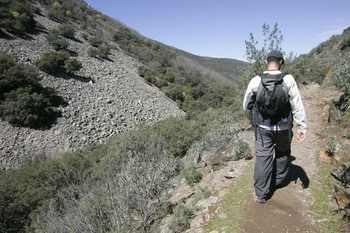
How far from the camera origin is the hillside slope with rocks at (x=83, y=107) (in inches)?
418

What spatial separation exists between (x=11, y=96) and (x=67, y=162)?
21.5 feet

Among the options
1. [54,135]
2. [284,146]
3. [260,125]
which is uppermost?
[260,125]

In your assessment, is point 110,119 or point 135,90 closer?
point 110,119

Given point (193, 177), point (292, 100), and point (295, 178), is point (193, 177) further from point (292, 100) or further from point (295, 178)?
point (292, 100)

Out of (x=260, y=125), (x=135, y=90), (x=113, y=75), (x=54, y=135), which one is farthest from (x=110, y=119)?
(x=260, y=125)

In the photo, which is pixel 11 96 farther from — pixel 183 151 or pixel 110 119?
pixel 183 151

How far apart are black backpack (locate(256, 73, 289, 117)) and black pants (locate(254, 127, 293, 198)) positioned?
0.93 feet

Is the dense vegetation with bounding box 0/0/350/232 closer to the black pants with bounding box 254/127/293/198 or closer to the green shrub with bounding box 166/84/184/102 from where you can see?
the green shrub with bounding box 166/84/184/102

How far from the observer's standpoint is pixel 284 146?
2.25 m

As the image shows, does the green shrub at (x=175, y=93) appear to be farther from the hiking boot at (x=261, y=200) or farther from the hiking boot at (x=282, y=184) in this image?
the hiking boot at (x=261, y=200)

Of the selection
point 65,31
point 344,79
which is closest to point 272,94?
point 344,79

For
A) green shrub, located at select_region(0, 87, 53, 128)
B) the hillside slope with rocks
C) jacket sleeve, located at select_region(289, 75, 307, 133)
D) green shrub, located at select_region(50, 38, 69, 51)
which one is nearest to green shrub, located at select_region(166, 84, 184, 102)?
the hillside slope with rocks

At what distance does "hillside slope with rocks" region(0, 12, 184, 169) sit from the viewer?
34.9 feet

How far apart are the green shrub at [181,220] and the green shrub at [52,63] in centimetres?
1673
